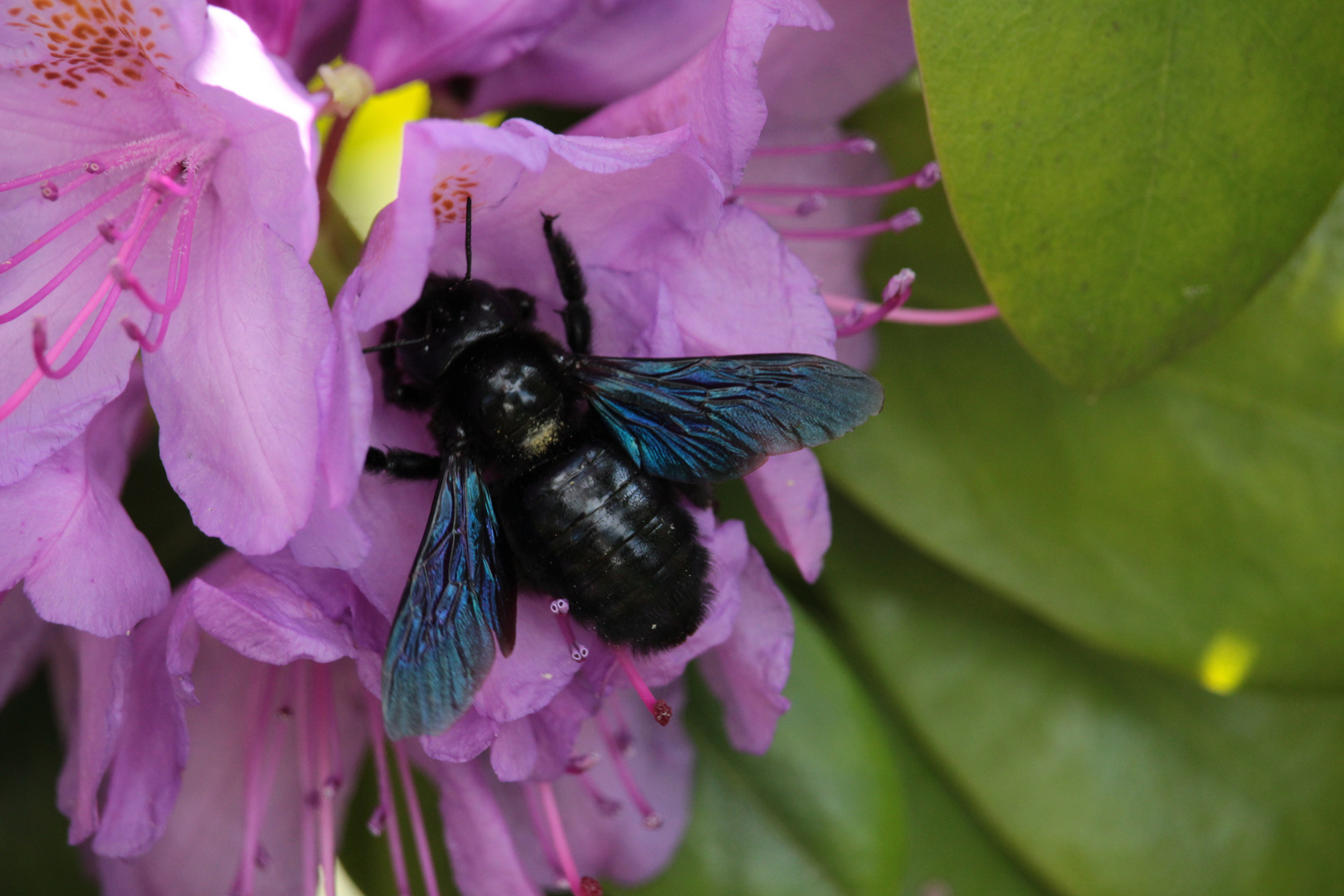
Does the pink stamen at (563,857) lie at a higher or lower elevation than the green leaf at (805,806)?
higher

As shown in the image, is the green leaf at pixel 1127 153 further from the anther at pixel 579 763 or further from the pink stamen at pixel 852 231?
the anther at pixel 579 763

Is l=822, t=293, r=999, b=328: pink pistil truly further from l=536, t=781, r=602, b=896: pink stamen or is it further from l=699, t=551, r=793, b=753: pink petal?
l=536, t=781, r=602, b=896: pink stamen

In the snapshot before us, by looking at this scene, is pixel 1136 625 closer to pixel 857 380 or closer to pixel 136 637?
pixel 857 380

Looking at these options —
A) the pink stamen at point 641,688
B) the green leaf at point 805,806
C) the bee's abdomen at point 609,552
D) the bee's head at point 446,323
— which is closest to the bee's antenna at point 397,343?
the bee's head at point 446,323

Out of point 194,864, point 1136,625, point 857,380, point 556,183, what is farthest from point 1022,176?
point 194,864

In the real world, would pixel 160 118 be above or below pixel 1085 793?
above
